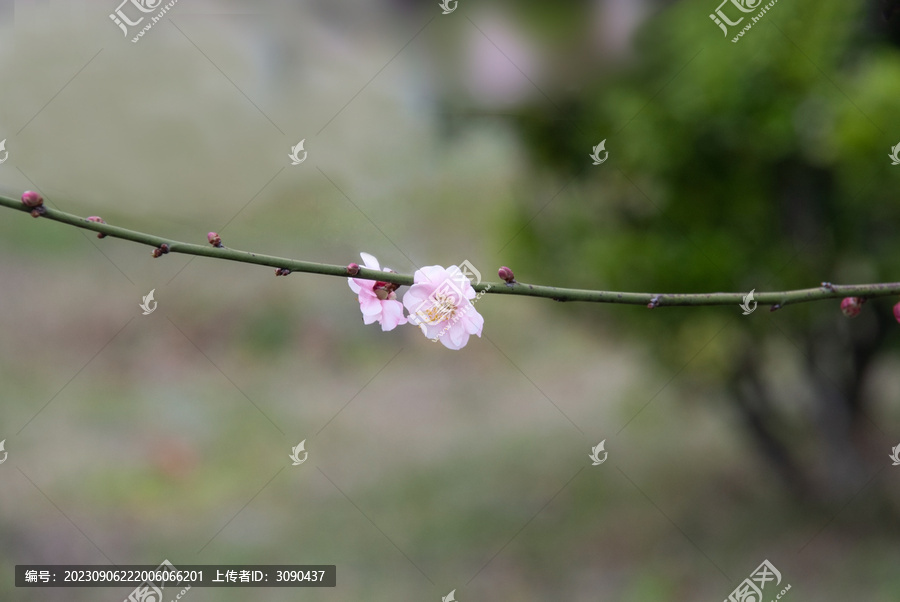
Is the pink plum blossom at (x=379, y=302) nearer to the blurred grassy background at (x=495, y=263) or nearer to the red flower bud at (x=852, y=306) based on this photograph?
the red flower bud at (x=852, y=306)

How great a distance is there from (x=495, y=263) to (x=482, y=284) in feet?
9.85

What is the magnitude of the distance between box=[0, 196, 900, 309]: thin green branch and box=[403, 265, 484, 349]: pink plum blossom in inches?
1.7

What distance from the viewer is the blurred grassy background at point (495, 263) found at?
2.75 meters

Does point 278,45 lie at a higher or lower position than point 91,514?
higher

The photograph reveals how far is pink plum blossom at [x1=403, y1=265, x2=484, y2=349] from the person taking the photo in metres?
0.95

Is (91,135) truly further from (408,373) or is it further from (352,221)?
(408,373)

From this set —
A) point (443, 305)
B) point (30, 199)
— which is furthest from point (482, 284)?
point (30, 199)

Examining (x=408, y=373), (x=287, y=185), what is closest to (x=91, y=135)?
(x=287, y=185)

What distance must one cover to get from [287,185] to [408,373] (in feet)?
5.72

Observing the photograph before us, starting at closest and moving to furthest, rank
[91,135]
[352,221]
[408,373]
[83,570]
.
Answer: [91,135]
[83,570]
[352,221]
[408,373]

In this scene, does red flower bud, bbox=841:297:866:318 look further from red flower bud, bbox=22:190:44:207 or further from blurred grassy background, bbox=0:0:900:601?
blurred grassy background, bbox=0:0:900:601

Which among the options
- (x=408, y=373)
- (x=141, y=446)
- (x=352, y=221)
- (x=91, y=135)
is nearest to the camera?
(x=91, y=135)

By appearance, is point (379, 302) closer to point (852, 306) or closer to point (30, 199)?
point (30, 199)

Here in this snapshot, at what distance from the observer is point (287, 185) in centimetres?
425
